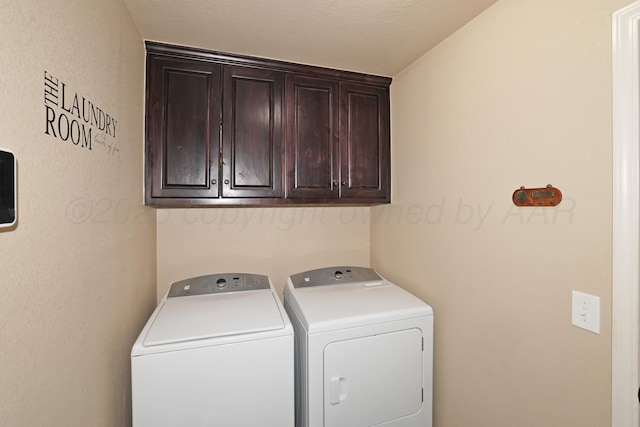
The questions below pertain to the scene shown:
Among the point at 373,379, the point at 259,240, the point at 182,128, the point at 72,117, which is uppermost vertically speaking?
the point at 182,128

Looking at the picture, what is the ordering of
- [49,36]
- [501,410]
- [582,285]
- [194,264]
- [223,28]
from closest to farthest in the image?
[49,36], [582,285], [501,410], [223,28], [194,264]

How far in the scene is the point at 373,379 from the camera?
1.46 meters

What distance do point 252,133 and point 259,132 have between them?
5 centimetres

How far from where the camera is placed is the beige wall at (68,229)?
0.67 m

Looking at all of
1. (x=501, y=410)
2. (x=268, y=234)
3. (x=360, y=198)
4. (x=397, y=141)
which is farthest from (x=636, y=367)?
(x=268, y=234)

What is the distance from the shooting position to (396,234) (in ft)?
6.91

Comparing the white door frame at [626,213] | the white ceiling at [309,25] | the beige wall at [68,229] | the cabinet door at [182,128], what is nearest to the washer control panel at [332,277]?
the cabinet door at [182,128]

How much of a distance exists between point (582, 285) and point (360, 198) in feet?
4.25

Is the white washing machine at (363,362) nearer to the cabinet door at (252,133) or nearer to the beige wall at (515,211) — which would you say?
the beige wall at (515,211)

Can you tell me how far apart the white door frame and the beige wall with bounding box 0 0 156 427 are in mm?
1684

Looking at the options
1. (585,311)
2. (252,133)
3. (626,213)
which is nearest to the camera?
(626,213)

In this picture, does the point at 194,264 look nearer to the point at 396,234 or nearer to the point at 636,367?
the point at 396,234

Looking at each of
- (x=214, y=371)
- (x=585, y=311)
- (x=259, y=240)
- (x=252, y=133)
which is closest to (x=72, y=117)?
(x=252, y=133)

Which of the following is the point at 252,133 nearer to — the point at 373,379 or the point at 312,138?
the point at 312,138
